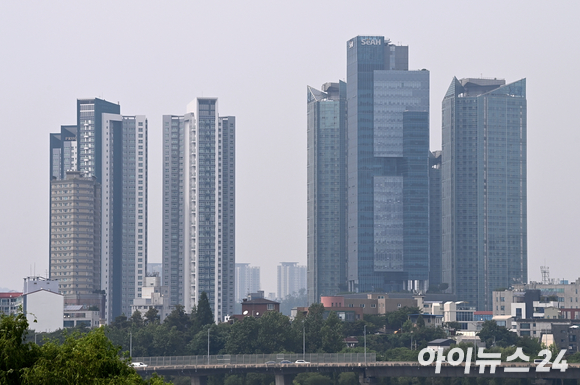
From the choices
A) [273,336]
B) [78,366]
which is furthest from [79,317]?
[78,366]

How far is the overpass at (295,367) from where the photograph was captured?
11094 cm

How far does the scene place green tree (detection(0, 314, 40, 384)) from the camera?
28266mm

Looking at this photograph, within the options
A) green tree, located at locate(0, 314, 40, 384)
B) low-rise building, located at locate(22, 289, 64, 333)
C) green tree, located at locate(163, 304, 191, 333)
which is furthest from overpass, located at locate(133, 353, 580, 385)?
green tree, located at locate(0, 314, 40, 384)

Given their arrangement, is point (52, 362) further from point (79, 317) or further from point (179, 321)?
point (79, 317)

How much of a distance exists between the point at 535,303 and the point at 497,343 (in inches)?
1149

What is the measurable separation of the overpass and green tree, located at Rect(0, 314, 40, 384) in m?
84.4

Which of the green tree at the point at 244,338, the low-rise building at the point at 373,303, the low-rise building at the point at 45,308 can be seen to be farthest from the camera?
the low-rise building at the point at 373,303

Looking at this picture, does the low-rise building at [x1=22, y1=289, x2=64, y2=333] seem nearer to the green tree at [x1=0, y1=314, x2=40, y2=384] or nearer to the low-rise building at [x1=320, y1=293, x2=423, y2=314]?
the low-rise building at [x1=320, y1=293, x2=423, y2=314]

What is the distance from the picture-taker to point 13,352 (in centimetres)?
2855

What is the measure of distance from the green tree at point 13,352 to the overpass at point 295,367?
84.4 metres

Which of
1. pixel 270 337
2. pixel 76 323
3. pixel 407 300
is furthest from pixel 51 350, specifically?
pixel 407 300

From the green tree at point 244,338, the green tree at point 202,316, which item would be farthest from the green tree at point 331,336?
the green tree at point 202,316

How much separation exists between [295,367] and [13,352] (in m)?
89.4

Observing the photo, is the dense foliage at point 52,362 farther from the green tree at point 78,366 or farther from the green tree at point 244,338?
the green tree at point 244,338
